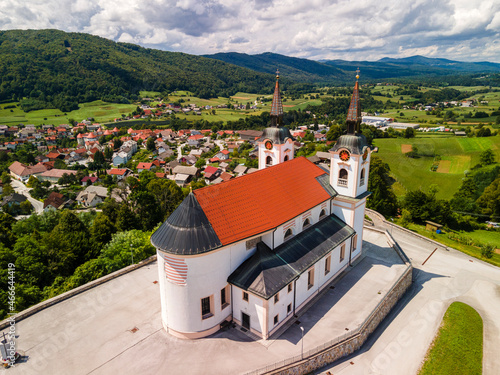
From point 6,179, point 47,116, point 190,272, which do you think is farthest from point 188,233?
point 47,116

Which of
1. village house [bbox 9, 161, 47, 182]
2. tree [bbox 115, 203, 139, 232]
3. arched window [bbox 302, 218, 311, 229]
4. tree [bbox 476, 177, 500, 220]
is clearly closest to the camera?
arched window [bbox 302, 218, 311, 229]

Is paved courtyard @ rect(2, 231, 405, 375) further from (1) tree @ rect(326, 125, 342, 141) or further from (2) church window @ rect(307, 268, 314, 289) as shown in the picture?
(1) tree @ rect(326, 125, 342, 141)

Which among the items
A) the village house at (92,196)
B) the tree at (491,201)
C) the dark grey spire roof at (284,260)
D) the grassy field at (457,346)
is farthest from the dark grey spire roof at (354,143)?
the village house at (92,196)

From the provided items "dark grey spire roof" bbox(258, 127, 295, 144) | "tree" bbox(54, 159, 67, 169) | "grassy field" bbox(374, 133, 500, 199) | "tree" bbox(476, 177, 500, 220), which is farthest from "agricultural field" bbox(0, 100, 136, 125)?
"tree" bbox(476, 177, 500, 220)

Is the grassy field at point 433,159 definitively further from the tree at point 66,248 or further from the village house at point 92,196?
the village house at point 92,196

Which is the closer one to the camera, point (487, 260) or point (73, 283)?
point (73, 283)

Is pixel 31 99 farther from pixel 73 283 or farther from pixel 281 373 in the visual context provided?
pixel 281 373

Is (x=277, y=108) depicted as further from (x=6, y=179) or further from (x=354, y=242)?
(x=6, y=179)

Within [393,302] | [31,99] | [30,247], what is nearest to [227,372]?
[393,302]
